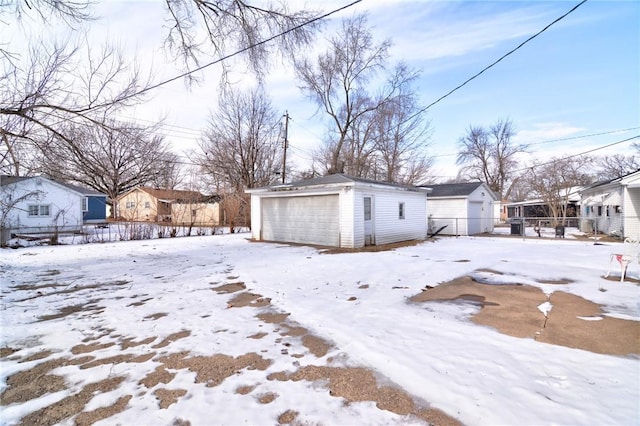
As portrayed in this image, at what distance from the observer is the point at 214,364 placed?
120 inches

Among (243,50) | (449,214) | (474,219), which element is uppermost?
(243,50)

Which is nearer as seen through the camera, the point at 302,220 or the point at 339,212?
the point at 339,212

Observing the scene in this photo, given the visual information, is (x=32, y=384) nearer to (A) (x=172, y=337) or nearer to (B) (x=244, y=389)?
(A) (x=172, y=337)

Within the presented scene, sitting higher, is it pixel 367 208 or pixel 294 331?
pixel 367 208

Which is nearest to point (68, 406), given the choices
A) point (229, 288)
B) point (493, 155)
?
point (229, 288)

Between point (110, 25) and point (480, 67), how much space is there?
932 centimetres

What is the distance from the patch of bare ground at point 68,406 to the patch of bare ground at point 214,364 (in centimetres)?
50

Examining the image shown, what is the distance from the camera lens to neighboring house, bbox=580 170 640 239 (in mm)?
13750

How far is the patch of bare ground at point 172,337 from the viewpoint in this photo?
3504 millimetres

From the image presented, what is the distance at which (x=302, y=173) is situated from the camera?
30.1 m

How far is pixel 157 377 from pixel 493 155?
1713 inches

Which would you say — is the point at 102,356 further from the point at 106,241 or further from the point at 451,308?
the point at 106,241

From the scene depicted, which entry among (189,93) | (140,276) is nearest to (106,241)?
(140,276)

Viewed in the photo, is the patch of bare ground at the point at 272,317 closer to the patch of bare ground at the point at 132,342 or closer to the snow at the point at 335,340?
the snow at the point at 335,340
